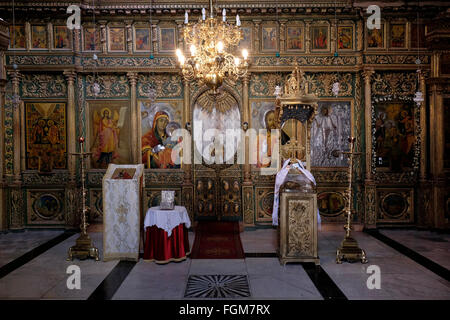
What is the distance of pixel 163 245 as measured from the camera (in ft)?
19.0

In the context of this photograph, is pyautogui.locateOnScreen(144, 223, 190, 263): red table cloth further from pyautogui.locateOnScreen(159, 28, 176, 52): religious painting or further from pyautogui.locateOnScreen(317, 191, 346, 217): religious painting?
pyautogui.locateOnScreen(159, 28, 176, 52): religious painting

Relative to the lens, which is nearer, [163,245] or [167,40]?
[163,245]

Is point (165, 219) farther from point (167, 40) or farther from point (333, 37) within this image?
point (333, 37)

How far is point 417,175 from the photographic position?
8.30 m

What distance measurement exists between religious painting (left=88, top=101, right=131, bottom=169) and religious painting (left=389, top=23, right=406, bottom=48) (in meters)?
6.70

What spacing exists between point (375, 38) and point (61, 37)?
7.62 meters

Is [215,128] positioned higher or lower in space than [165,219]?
higher

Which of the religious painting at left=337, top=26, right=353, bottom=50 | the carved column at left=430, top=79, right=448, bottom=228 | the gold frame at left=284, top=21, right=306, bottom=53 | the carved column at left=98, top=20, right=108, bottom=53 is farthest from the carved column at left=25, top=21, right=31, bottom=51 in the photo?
the carved column at left=430, top=79, right=448, bottom=228

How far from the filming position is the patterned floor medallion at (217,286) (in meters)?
4.60

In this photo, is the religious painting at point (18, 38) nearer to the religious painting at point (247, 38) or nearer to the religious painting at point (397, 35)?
the religious painting at point (247, 38)

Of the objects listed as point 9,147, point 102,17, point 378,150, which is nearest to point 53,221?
point 9,147

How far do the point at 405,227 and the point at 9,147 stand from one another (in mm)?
9870

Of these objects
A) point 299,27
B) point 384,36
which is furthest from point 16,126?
point 384,36
